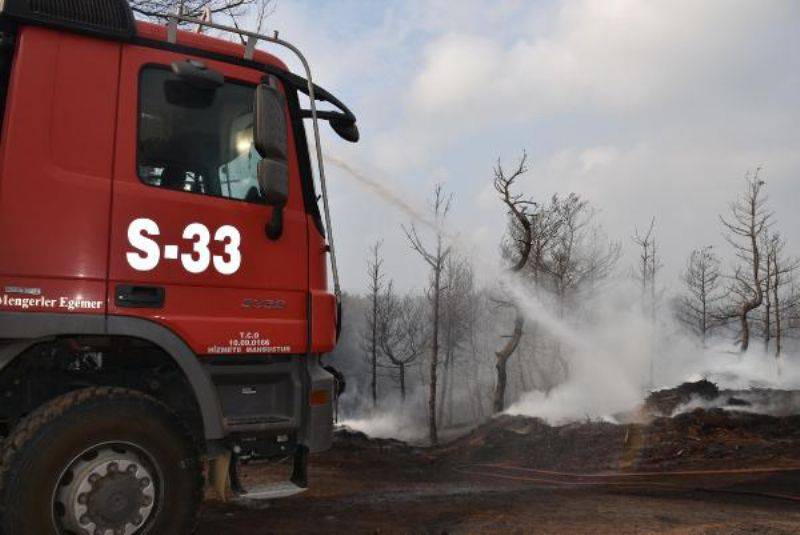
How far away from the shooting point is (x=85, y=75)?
393 cm

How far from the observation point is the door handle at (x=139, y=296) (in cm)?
385

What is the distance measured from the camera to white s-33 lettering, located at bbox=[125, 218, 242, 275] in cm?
391

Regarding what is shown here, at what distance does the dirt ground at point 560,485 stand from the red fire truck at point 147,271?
1.44 m

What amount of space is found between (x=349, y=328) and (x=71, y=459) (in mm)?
59850

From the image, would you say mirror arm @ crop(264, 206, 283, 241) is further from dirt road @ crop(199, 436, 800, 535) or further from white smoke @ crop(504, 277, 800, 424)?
white smoke @ crop(504, 277, 800, 424)

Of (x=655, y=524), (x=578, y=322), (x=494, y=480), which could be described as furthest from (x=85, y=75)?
(x=578, y=322)

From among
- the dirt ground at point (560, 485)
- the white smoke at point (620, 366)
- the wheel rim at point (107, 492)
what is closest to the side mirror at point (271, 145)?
the wheel rim at point (107, 492)

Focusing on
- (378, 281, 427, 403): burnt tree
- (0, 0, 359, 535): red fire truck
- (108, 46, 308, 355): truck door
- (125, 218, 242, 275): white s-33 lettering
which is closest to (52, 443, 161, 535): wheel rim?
(0, 0, 359, 535): red fire truck

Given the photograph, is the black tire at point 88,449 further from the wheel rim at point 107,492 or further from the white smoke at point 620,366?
the white smoke at point 620,366

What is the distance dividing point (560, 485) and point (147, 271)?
796 centimetres

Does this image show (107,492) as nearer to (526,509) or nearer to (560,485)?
(526,509)

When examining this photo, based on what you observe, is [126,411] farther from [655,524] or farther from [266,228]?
[655,524]

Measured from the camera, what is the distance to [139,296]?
3910mm

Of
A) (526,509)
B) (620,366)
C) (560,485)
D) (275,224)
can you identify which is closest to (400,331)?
(620,366)
